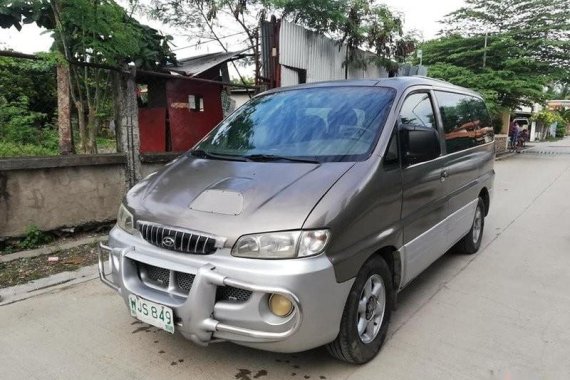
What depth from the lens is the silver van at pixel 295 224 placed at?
89.3 inches

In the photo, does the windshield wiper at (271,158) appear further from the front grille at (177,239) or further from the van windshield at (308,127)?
the front grille at (177,239)

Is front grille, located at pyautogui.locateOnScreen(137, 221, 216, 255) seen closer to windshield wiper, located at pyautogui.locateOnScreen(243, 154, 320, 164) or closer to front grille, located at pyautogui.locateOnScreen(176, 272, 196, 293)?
front grille, located at pyautogui.locateOnScreen(176, 272, 196, 293)

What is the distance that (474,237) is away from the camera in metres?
5.05

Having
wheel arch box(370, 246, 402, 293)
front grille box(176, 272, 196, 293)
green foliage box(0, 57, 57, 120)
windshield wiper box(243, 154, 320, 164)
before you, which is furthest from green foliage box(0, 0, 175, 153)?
wheel arch box(370, 246, 402, 293)

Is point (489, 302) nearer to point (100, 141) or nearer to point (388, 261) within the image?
point (388, 261)

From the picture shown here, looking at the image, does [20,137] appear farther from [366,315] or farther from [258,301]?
[366,315]

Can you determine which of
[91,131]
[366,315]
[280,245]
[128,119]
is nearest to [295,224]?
[280,245]

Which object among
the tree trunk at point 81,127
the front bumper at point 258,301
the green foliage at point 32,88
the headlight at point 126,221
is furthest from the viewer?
the green foliage at point 32,88

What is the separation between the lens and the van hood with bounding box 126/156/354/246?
2.34m

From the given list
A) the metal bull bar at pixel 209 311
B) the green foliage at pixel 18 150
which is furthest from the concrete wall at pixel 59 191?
the metal bull bar at pixel 209 311

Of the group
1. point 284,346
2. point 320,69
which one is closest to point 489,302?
point 284,346

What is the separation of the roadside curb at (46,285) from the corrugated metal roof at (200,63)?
4.28 meters

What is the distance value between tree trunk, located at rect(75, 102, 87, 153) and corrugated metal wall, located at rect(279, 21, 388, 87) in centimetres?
397

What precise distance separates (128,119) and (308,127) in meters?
3.37
